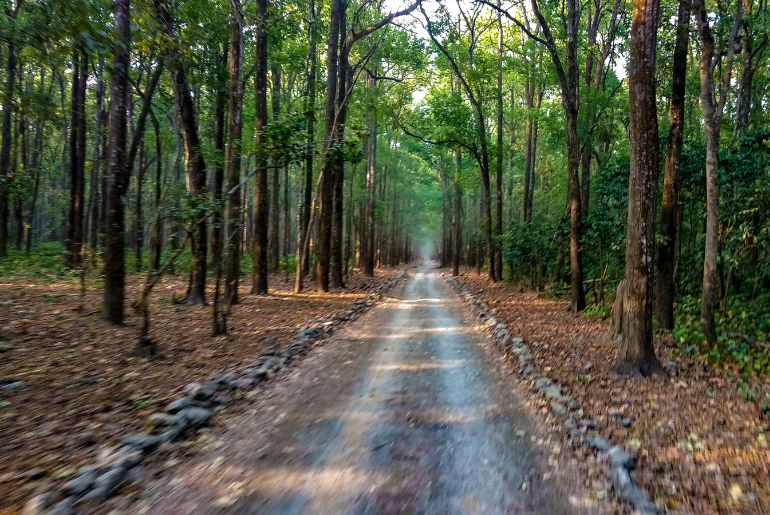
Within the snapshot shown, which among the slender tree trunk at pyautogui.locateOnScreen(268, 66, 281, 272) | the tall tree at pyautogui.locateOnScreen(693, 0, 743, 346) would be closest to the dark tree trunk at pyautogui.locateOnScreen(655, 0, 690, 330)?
the tall tree at pyautogui.locateOnScreen(693, 0, 743, 346)

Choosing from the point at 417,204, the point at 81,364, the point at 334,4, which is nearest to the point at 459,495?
the point at 81,364

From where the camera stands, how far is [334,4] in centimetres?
1549

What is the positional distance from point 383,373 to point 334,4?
12772mm

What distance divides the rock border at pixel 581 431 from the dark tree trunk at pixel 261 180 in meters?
6.29

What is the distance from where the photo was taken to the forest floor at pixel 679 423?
3.72 metres

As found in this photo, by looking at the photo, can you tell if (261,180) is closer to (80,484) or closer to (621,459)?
(80,484)

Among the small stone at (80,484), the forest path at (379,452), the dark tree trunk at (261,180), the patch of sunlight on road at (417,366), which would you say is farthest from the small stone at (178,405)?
the dark tree trunk at (261,180)

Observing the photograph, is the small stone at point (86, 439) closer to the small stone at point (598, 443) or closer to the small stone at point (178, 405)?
the small stone at point (178, 405)

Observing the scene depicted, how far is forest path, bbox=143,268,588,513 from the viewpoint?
359 centimetres

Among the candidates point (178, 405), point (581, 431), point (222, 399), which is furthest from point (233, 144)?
point (581, 431)

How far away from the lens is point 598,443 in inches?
177

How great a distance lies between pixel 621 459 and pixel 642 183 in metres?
3.95

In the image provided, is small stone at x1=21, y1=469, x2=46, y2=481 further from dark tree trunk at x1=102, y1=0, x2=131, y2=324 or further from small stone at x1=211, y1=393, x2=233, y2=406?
dark tree trunk at x1=102, y1=0, x2=131, y2=324

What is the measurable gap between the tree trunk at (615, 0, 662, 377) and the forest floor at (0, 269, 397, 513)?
227 inches
